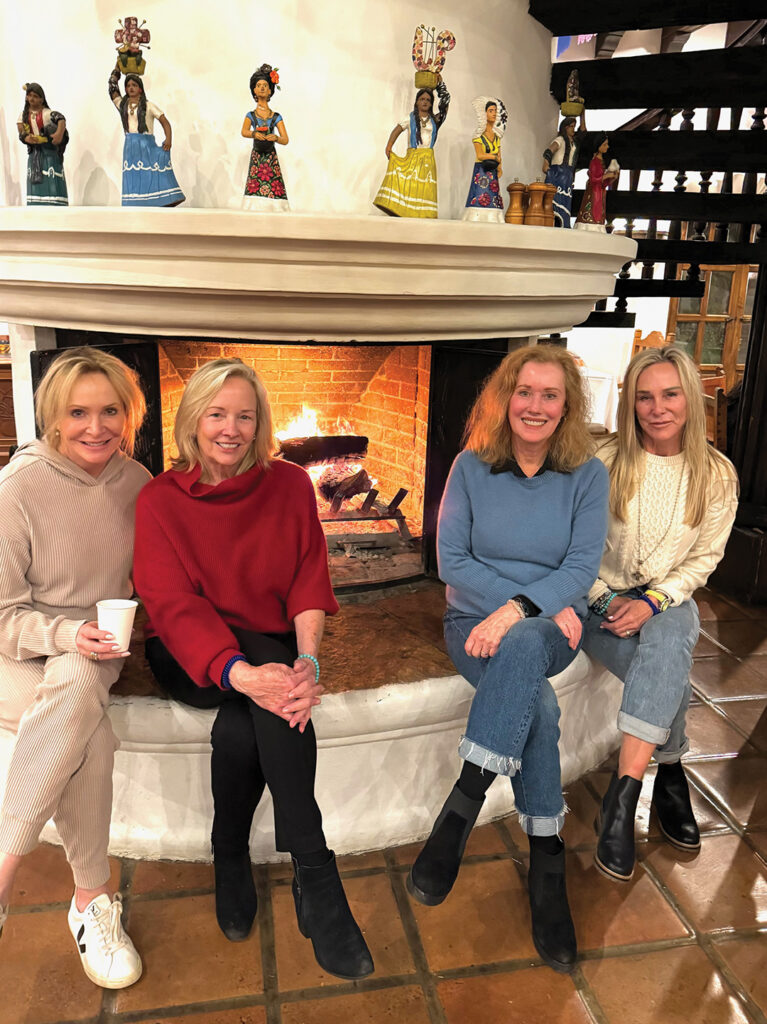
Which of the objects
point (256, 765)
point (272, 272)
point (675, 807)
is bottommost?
point (675, 807)

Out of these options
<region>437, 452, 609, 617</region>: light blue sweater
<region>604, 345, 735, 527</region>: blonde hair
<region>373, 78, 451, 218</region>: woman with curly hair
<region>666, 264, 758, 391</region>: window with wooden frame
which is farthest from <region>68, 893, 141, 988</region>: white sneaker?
<region>666, 264, 758, 391</region>: window with wooden frame

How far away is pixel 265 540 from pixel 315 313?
0.60m

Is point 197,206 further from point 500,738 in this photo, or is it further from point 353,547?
point 500,738

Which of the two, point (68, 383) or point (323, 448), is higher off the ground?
point (68, 383)

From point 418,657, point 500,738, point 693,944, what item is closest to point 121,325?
point 418,657

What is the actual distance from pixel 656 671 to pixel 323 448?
4.96 feet

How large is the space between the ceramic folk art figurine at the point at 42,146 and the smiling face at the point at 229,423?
773 mm

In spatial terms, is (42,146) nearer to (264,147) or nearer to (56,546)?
(264,147)

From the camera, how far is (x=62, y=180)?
200 centimetres

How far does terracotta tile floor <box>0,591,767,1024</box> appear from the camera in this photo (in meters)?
1.57

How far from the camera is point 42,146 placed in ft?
6.41

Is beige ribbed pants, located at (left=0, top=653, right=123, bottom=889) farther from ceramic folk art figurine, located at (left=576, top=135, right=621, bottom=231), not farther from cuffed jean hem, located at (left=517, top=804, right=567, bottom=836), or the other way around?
ceramic folk art figurine, located at (left=576, top=135, right=621, bottom=231)

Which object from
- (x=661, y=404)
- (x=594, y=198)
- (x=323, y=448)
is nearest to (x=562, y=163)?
(x=594, y=198)

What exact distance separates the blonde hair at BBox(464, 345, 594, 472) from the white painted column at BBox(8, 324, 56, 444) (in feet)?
4.23
